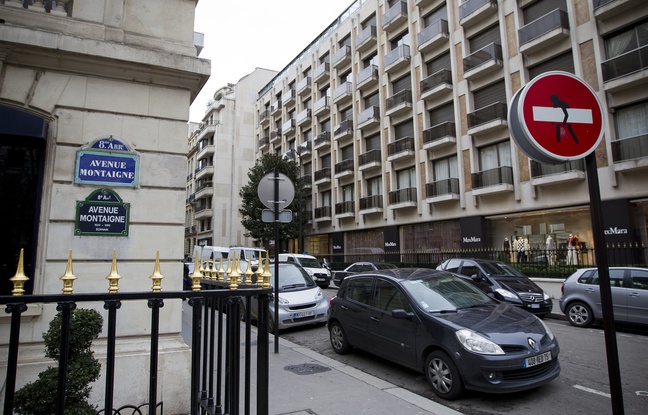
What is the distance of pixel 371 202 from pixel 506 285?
62.6 ft

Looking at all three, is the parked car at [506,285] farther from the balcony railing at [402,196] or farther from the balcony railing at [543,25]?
the balcony railing at [402,196]

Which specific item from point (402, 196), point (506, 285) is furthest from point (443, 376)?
point (402, 196)

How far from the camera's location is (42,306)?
163 inches

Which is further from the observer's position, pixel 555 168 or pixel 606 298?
pixel 555 168

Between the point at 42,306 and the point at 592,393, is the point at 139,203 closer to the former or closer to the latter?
the point at 42,306

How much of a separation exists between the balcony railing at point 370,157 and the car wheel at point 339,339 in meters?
22.6

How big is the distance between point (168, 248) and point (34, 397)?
2.34m

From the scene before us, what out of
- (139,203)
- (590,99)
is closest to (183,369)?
(139,203)

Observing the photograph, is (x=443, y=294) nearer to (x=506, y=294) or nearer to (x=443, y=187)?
(x=506, y=294)

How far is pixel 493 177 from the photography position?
21859 millimetres


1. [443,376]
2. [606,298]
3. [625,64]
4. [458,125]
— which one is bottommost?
[443,376]

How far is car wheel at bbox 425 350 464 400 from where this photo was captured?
5.13 meters

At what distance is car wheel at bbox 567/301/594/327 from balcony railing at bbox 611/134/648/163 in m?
10.2

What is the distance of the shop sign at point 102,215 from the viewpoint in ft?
14.3
